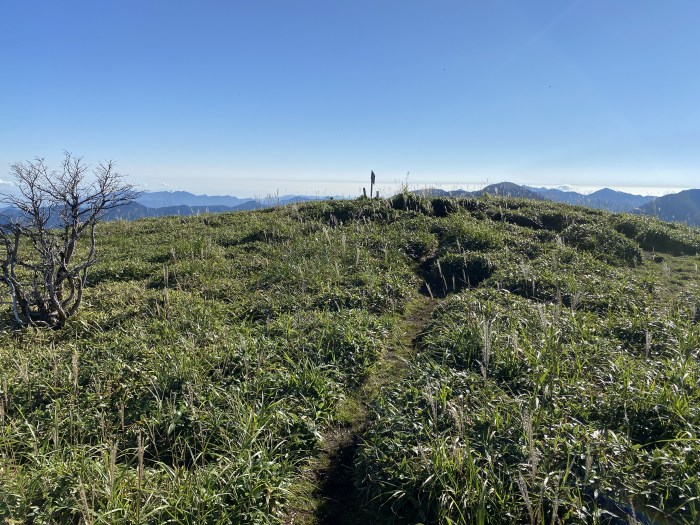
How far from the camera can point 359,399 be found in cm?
574

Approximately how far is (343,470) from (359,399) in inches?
52.7

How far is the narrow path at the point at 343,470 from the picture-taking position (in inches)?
153

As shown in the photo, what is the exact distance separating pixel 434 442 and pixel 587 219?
44.2ft

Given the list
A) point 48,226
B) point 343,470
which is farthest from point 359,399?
point 48,226

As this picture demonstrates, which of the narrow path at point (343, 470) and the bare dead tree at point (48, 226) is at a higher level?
the bare dead tree at point (48, 226)

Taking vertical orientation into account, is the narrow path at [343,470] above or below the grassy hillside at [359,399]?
below

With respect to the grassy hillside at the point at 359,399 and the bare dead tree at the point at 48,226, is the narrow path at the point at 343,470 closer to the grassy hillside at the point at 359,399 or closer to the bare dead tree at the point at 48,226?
the grassy hillside at the point at 359,399

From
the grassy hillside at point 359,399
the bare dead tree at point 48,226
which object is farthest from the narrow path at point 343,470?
the bare dead tree at point 48,226

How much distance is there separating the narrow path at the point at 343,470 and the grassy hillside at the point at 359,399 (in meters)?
0.02

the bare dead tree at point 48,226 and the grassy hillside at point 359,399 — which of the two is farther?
the bare dead tree at point 48,226

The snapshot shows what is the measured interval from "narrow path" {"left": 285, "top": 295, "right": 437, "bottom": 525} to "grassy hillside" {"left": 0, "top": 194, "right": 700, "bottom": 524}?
0.8 inches

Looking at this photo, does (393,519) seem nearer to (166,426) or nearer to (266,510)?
(266,510)

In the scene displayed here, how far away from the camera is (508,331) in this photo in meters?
6.73

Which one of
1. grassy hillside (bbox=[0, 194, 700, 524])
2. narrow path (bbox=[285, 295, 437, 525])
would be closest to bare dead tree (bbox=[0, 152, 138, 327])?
grassy hillside (bbox=[0, 194, 700, 524])
